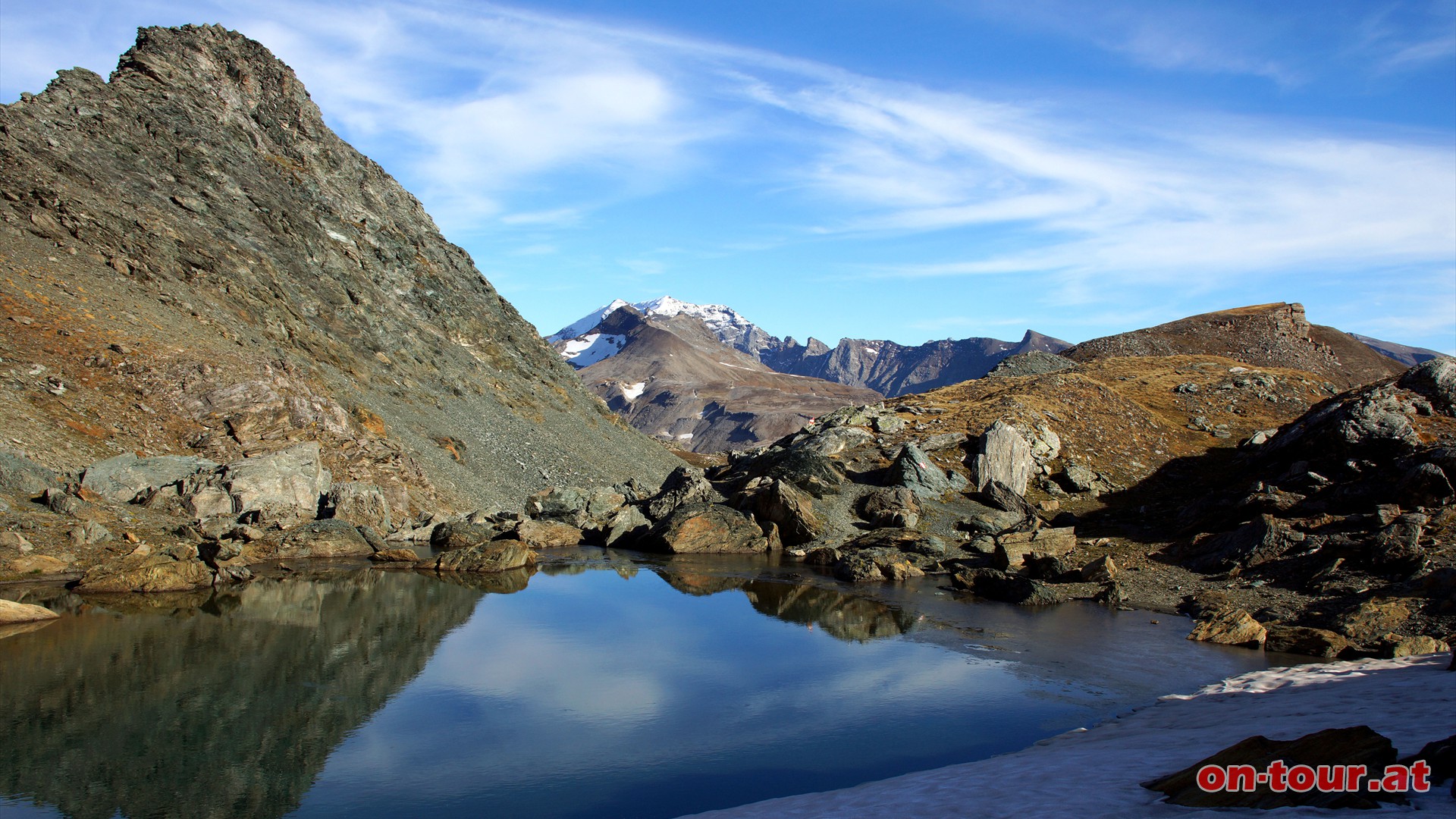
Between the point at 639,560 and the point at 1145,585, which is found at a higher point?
the point at 639,560

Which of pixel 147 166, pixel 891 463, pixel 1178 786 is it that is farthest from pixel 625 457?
pixel 1178 786

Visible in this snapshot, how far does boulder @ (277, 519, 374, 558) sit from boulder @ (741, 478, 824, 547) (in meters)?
17.0

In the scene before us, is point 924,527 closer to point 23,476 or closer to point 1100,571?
point 1100,571

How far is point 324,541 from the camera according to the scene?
29625mm

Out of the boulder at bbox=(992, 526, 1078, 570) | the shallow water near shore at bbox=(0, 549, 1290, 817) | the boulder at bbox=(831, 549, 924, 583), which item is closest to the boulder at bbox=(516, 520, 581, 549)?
the shallow water near shore at bbox=(0, 549, 1290, 817)

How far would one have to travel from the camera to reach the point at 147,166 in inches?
1886

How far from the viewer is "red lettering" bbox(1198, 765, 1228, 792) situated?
8281 mm

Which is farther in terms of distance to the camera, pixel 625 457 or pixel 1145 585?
pixel 625 457

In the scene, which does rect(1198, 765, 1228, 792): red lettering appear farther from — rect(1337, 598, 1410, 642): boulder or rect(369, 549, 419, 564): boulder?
rect(369, 549, 419, 564): boulder

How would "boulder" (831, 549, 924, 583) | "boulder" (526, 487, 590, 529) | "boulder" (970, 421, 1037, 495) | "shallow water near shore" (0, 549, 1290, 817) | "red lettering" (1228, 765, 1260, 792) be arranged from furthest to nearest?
"boulder" (970, 421, 1037, 495), "boulder" (526, 487, 590, 529), "boulder" (831, 549, 924, 583), "shallow water near shore" (0, 549, 1290, 817), "red lettering" (1228, 765, 1260, 792)

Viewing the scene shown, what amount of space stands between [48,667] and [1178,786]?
19.3 meters

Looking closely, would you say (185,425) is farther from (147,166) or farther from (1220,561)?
(1220,561)

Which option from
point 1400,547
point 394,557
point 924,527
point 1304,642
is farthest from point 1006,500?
point 394,557

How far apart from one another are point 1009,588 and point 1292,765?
1871 cm
